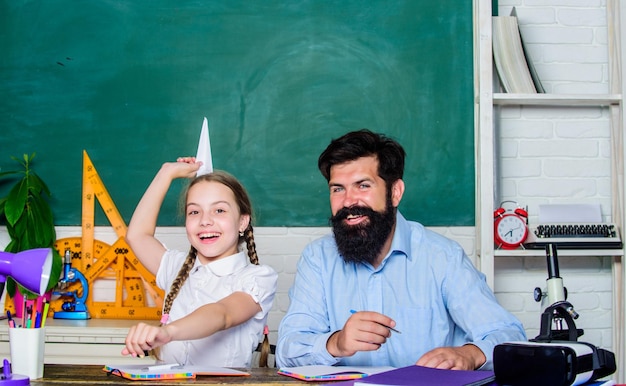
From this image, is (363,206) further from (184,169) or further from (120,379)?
(120,379)

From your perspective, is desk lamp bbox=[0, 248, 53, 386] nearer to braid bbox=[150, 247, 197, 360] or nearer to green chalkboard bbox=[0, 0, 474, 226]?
braid bbox=[150, 247, 197, 360]

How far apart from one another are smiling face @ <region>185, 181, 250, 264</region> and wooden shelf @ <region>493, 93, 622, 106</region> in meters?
1.27

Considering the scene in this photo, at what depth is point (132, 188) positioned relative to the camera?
3.11 meters

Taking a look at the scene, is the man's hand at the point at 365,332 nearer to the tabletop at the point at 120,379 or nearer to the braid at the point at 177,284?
the tabletop at the point at 120,379

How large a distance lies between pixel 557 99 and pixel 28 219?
84.0 inches

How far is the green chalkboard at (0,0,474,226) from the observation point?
3098 millimetres

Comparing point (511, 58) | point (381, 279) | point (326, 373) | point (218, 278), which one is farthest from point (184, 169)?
point (511, 58)

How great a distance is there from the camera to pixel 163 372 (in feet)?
4.94

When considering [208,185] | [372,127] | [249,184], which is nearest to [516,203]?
[372,127]

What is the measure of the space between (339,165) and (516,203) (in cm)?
119

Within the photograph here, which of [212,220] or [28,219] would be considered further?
[28,219]

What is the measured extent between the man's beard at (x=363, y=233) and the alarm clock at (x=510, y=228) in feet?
2.82

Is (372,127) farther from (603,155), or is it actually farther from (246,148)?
(603,155)

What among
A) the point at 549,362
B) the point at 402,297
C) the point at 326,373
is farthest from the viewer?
the point at 402,297
